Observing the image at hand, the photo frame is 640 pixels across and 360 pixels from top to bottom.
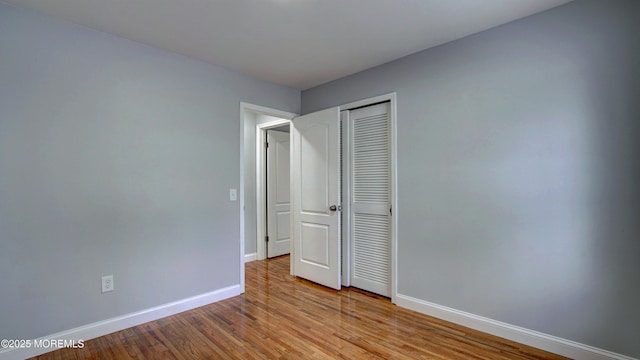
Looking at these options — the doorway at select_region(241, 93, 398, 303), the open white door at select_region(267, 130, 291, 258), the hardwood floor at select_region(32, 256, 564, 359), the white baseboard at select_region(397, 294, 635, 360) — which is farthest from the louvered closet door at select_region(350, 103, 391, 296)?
the open white door at select_region(267, 130, 291, 258)

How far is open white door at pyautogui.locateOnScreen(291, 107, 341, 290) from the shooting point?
11.2ft

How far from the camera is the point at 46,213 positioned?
216cm

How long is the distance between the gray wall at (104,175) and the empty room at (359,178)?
0.04ft

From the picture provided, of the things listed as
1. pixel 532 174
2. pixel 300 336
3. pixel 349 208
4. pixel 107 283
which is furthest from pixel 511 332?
pixel 107 283

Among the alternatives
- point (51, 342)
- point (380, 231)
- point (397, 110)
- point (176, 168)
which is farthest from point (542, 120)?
point (51, 342)

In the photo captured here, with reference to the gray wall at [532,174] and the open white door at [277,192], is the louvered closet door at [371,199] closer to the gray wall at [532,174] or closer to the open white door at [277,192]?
the gray wall at [532,174]

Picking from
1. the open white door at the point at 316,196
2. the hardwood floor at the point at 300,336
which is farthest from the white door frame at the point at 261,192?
the hardwood floor at the point at 300,336

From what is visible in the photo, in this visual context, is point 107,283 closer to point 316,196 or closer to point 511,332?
point 316,196

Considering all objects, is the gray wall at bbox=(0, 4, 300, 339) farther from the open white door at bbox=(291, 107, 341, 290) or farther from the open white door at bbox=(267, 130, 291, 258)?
the open white door at bbox=(267, 130, 291, 258)

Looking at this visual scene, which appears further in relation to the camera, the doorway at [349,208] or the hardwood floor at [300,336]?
the doorway at [349,208]

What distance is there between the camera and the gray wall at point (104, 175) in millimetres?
2068

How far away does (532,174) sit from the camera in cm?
220

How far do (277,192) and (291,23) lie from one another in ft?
9.71

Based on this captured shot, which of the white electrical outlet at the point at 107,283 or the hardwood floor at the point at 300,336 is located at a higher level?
the white electrical outlet at the point at 107,283
